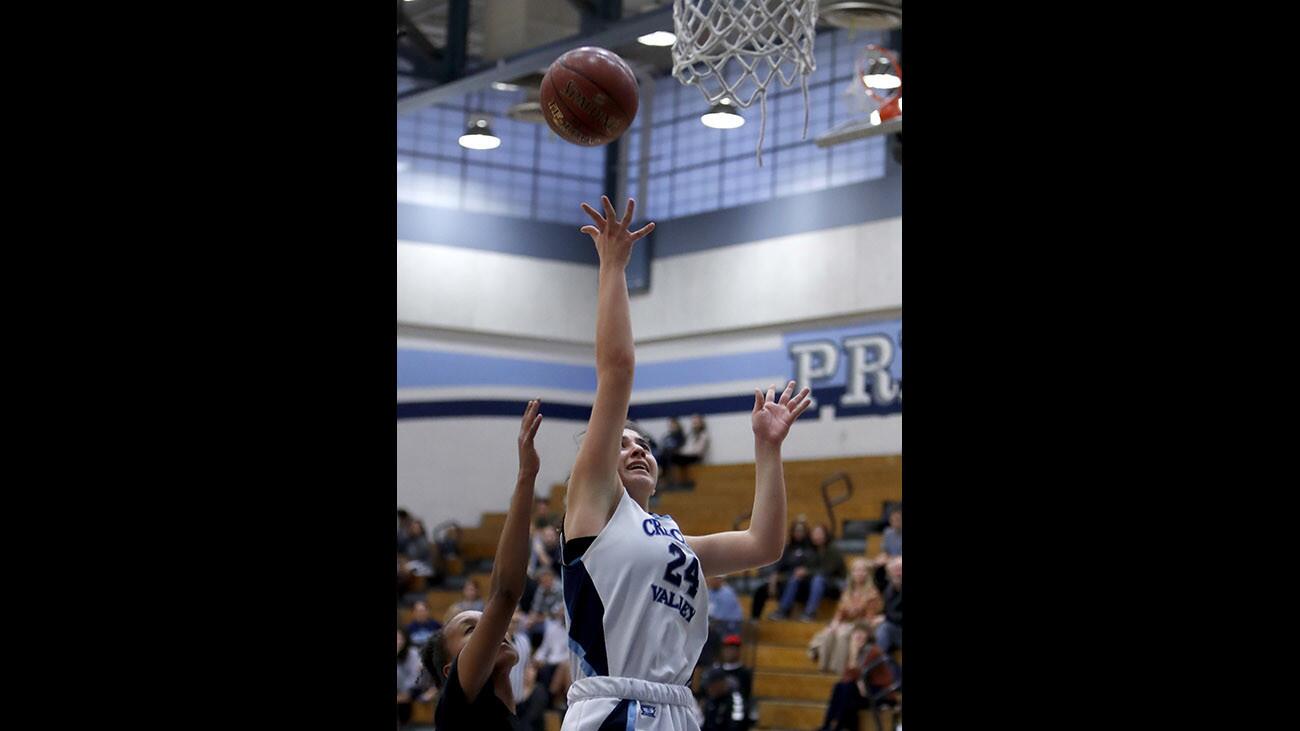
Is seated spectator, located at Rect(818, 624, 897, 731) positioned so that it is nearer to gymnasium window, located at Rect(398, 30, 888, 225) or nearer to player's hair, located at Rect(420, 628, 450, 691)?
player's hair, located at Rect(420, 628, 450, 691)

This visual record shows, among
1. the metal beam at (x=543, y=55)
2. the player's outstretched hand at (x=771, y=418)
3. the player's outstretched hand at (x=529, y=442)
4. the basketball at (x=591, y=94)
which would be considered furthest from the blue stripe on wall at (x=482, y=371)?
the player's outstretched hand at (x=529, y=442)

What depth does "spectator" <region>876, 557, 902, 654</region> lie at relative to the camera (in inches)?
489

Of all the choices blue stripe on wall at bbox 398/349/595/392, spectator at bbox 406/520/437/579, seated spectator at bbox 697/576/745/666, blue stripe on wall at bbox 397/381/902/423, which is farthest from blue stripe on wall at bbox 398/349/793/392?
seated spectator at bbox 697/576/745/666

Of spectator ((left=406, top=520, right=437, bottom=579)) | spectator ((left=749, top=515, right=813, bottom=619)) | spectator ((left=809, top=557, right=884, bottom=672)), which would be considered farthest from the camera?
spectator ((left=406, top=520, right=437, bottom=579))

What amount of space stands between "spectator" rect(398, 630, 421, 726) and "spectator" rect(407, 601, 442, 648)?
0.09 metres

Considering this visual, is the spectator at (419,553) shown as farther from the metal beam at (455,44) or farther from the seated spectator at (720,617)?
the metal beam at (455,44)

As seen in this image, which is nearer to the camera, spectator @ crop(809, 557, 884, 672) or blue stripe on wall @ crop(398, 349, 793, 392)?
spectator @ crop(809, 557, 884, 672)

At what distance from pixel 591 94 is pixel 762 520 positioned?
4.63 feet

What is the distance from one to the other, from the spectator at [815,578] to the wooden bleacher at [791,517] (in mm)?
189

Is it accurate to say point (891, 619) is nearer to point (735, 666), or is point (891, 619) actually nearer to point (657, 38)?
point (735, 666)

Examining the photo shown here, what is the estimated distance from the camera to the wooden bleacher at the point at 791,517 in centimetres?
1508
